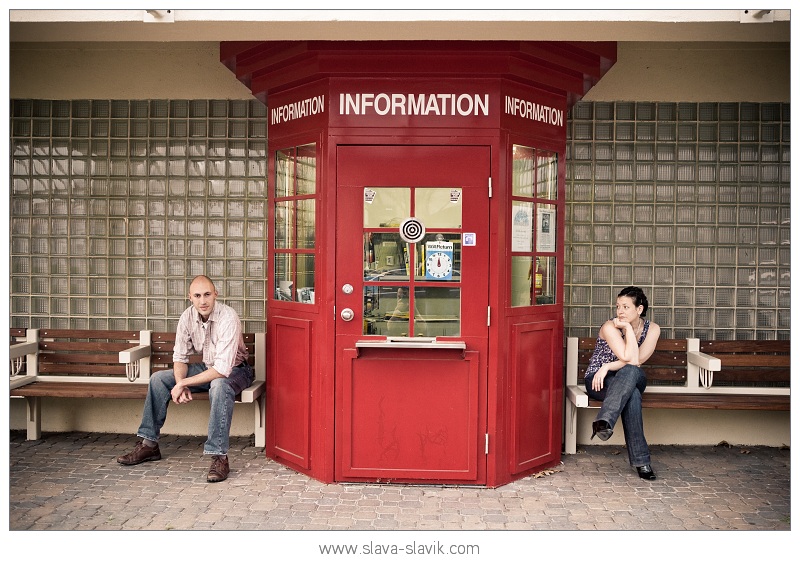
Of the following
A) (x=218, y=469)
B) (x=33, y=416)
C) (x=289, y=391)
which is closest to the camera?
(x=218, y=469)

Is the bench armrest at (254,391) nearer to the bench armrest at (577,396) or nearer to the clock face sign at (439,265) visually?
the clock face sign at (439,265)

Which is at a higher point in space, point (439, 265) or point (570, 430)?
point (439, 265)

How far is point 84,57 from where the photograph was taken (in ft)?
18.4

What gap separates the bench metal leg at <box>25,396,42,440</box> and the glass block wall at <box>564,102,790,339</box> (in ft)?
14.1

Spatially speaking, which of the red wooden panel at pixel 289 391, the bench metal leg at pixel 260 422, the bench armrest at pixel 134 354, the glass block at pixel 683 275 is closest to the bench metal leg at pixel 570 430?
the glass block at pixel 683 275

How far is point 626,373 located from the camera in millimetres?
4871

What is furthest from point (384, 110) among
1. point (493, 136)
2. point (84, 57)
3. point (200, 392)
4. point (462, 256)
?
point (84, 57)

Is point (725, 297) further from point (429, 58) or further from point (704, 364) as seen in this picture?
point (429, 58)

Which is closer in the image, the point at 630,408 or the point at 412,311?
the point at 412,311

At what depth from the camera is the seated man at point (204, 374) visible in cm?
474

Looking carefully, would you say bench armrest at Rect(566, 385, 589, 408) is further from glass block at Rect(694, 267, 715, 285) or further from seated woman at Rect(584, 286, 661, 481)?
glass block at Rect(694, 267, 715, 285)

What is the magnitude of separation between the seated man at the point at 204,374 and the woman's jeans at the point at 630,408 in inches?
101

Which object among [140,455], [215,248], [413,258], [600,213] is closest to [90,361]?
[140,455]

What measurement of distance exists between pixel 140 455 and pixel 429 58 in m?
3.42
